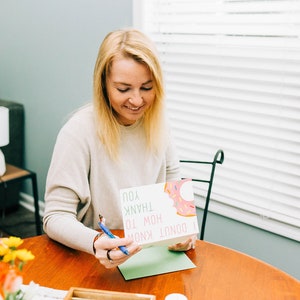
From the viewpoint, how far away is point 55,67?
9.80 feet

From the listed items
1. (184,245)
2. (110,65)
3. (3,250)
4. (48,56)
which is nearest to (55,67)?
(48,56)

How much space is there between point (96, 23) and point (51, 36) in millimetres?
469

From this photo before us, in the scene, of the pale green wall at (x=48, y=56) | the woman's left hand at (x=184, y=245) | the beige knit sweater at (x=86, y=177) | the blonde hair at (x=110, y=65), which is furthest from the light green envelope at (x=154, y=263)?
the pale green wall at (x=48, y=56)

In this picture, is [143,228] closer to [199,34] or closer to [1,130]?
[199,34]

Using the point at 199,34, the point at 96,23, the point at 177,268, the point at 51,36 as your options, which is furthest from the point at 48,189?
the point at 51,36

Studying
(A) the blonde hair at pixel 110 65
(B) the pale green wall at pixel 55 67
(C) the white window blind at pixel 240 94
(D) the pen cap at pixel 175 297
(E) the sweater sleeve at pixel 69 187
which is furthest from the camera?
(B) the pale green wall at pixel 55 67

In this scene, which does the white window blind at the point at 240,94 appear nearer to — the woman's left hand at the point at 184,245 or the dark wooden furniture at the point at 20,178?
the woman's left hand at the point at 184,245

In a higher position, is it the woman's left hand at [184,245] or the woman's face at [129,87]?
the woman's face at [129,87]

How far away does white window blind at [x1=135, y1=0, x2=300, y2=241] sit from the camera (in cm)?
192

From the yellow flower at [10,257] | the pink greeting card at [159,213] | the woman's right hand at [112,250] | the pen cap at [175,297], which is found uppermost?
the yellow flower at [10,257]

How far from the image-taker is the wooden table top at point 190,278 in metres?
1.15

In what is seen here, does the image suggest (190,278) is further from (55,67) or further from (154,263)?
(55,67)

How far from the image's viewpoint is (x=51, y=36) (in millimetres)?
2949

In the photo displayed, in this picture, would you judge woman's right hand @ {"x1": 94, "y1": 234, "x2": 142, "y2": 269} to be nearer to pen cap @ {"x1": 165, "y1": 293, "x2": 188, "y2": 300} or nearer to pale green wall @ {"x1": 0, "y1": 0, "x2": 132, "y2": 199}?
pen cap @ {"x1": 165, "y1": 293, "x2": 188, "y2": 300}
